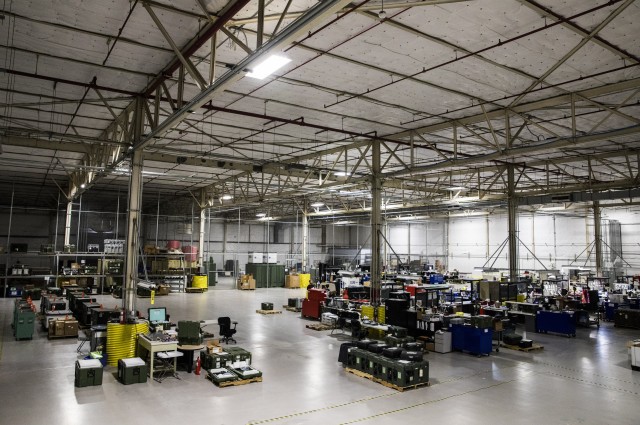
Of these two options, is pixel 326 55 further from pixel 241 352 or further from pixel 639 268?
pixel 639 268

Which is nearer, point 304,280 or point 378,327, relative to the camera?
point 378,327

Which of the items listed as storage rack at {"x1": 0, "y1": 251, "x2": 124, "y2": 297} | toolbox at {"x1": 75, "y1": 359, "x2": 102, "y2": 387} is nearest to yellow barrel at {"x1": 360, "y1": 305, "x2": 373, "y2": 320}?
toolbox at {"x1": 75, "y1": 359, "x2": 102, "y2": 387}

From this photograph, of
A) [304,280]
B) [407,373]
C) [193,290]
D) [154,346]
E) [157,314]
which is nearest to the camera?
[407,373]

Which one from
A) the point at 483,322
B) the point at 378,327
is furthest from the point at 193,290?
the point at 483,322

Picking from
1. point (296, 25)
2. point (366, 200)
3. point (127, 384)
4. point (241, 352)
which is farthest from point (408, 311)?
point (366, 200)

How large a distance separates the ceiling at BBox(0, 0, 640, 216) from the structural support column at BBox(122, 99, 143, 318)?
175 mm

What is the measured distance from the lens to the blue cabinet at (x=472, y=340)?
12.3 metres

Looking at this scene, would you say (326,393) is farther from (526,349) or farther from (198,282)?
(198,282)

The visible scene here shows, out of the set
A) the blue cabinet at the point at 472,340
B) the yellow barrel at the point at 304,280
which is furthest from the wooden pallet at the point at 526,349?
the yellow barrel at the point at 304,280

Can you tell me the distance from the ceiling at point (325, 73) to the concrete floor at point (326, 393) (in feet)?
18.1

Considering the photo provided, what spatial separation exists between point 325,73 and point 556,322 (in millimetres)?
12809

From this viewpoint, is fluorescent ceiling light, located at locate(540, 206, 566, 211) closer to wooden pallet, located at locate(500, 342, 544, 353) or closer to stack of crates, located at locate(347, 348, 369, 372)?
wooden pallet, located at locate(500, 342, 544, 353)

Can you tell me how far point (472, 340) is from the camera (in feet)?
40.9

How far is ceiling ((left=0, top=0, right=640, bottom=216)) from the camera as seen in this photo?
737 centimetres
